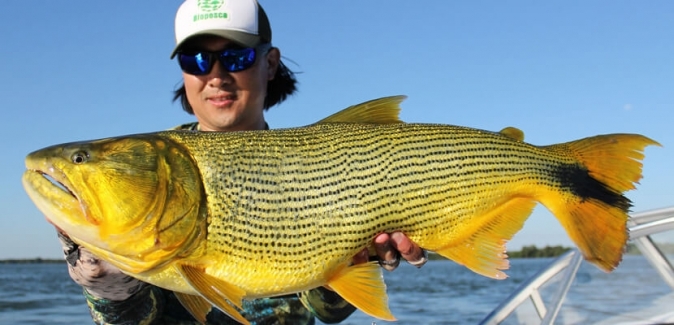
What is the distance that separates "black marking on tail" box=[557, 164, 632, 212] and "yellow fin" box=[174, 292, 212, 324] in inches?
80.4

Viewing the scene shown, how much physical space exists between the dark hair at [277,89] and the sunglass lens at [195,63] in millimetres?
1103

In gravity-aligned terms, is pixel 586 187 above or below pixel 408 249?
above

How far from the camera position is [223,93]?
468cm

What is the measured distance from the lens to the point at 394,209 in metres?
3.23

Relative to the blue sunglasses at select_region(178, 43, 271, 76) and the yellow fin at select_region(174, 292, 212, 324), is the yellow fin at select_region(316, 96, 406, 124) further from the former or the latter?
the blue sunglasses at select_region(178, 43, 271, 76)

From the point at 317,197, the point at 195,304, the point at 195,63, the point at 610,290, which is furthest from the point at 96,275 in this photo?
the point at 610,290

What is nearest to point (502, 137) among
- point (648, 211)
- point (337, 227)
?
point (337, 227)

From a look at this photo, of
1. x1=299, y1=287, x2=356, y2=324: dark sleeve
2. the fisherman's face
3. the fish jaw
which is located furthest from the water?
the fish jaw

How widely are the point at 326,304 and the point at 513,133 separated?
6.23 feet

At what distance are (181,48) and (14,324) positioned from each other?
720 inches

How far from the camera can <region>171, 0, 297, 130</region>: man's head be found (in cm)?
461

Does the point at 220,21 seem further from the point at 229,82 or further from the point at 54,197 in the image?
the point at 54,197

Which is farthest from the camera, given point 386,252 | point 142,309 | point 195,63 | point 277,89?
point 277,89

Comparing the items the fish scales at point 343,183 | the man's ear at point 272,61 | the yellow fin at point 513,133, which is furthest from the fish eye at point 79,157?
the man's ear at point 272,61
